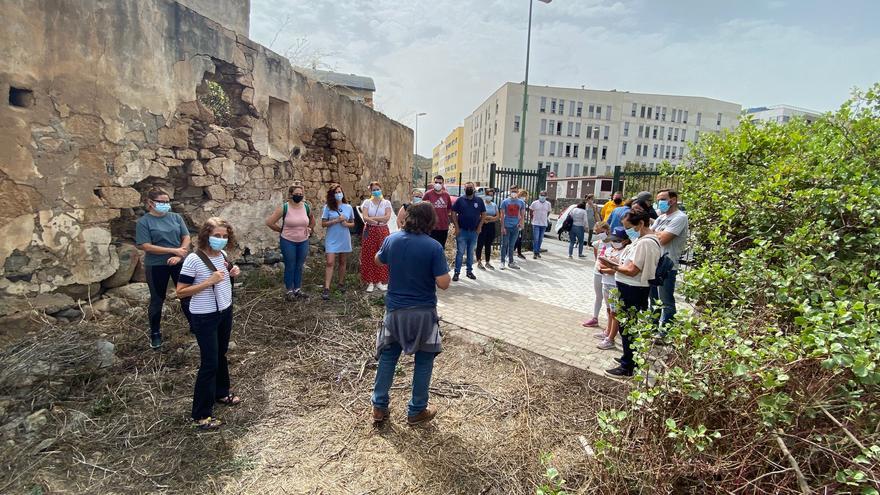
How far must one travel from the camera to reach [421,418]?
3.17m

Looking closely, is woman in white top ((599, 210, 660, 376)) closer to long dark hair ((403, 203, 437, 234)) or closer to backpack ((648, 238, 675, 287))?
backpack ((648, 238, 675, 287))

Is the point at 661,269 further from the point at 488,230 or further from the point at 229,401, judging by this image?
the point at 488,230

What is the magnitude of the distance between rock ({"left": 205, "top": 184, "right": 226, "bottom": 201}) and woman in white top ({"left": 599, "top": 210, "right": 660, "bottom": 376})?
17.1ft

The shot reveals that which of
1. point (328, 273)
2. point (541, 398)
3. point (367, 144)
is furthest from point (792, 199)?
point (367, 144)

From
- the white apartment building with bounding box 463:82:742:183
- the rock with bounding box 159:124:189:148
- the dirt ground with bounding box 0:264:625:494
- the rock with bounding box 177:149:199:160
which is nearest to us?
the dirt ground with bounding box 0:264:625:494

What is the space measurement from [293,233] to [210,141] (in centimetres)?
173

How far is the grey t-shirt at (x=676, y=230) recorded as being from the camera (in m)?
4.49

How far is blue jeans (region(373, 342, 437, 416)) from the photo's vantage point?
307 centimetres

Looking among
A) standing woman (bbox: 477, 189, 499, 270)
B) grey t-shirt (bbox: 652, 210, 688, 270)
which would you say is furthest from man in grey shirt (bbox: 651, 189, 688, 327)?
standing woman (bbox: 477, 189, 499, 270)

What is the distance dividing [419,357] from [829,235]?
3025 millimetres

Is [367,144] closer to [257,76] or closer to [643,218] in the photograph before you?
[257,76]

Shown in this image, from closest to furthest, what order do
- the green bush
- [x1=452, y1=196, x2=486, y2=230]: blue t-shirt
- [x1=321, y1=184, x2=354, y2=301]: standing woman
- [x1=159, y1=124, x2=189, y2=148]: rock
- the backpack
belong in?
1. the green bush
2. the backpack
3. [x1=159, y1=124, x2=189, y2=148]: rock
4. [x1=321, y1=184, x2=354, y2=301]: standing woman
5. [x1=452, y1=196, x2=486, y2=230]: blue t-shirt

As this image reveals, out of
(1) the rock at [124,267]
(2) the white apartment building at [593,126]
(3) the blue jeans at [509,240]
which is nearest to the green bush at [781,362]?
(3) the blue jeans at [509,240]

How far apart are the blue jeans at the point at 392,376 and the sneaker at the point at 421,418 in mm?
86
